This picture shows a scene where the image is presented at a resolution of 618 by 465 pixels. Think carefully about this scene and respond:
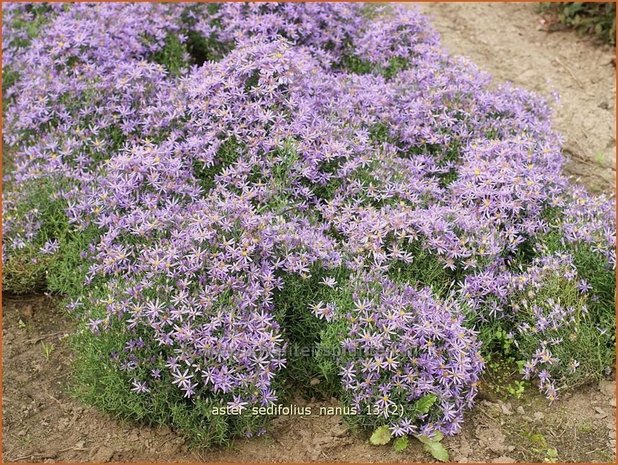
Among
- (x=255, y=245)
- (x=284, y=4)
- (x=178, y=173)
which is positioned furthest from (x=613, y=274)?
(x=284, y=4)

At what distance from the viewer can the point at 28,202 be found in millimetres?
5152

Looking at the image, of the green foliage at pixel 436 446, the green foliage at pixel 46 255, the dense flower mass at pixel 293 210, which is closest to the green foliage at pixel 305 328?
the dense flower mass at pixel 293 210

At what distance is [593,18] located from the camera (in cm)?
777

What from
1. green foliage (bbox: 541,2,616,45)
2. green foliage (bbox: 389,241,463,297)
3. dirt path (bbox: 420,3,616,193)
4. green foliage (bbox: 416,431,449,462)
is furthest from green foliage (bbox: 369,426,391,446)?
green foliage (bbox: 541,2,616,45)

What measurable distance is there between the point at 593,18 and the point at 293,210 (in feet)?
15.5

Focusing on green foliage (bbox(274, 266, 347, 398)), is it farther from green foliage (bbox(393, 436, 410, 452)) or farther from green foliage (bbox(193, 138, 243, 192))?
green foliage (bbox(193, 138, 243, 192))

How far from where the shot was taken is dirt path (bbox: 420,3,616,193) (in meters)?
6.44

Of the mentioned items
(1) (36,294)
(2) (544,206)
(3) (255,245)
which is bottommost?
(1) (36,294)

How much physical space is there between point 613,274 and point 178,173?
2660 mm

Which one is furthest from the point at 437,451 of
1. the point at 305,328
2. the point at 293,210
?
the point at 293,210

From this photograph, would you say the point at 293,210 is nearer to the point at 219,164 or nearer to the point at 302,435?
the point at 219,164

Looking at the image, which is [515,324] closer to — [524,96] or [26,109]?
[524,96]

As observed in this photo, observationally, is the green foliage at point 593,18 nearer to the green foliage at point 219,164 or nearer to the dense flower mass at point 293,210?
the dense flower mass at point 293,210

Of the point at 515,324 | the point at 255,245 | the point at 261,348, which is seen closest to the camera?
the point at 261,348
